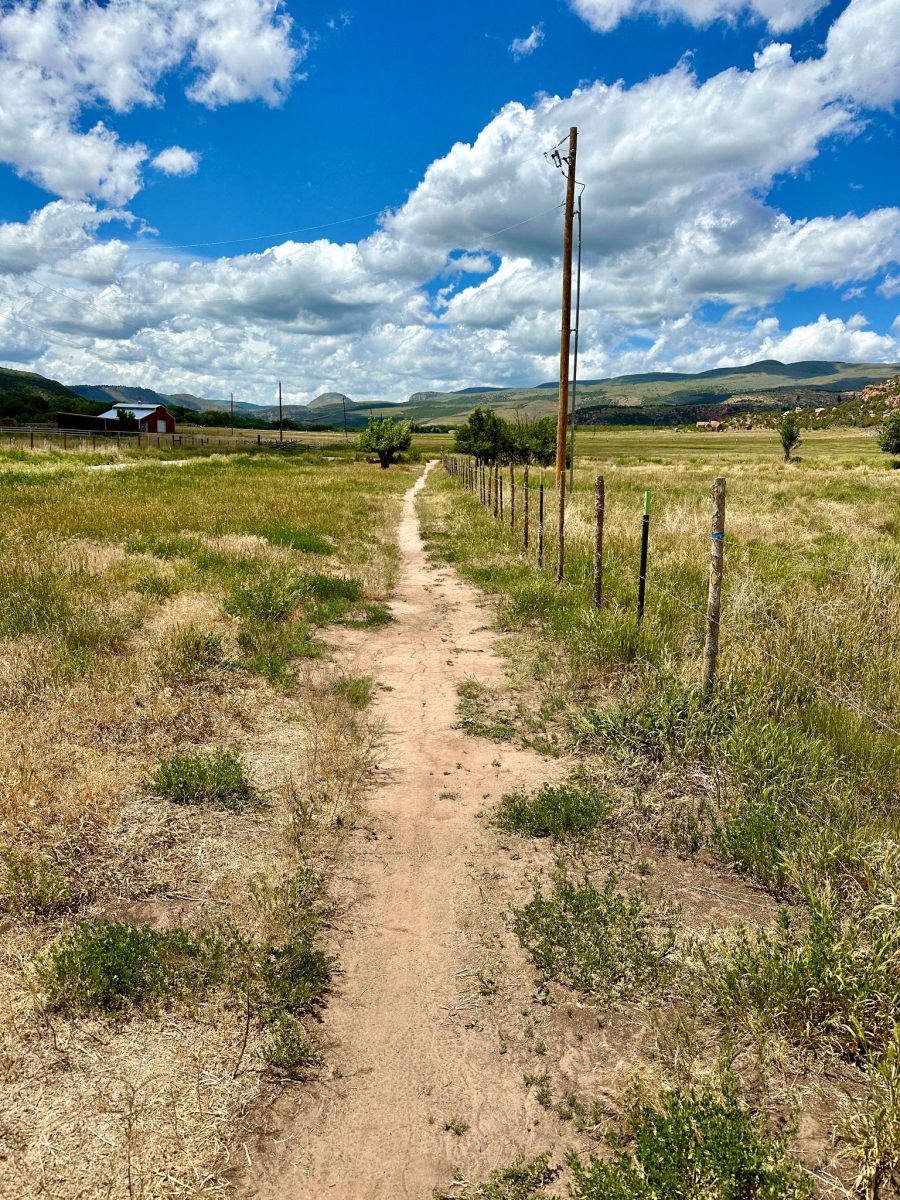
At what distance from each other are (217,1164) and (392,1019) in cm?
97

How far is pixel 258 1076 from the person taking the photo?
2953mm

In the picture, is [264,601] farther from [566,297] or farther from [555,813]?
→ [566,297]

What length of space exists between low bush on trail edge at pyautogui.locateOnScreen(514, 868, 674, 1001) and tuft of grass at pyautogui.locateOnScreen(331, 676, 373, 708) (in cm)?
358

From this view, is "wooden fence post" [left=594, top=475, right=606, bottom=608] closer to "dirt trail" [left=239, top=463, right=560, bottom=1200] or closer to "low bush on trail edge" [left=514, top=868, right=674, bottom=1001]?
"dirt trail" [left=239, top=463, right=560, bottom=1200]

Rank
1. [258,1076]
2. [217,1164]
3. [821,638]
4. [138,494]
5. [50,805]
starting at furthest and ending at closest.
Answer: [138,494] → [821,638] → [50,805] → [258,1076] → [217,1164]

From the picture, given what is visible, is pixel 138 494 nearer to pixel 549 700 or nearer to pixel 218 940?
pixel 549 700

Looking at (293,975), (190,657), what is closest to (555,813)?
(293,975)

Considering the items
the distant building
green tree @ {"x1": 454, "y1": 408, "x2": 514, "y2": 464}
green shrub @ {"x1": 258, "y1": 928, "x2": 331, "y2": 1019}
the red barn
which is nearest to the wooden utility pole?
green shrub @ {"x1": 258, "y1": 928, "x2": 331, "y2": 1019}

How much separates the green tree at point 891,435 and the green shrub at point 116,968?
242 feet

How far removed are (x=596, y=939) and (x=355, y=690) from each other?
4.33 m

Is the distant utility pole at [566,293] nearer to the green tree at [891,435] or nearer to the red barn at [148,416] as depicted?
the green tree at [891,435]

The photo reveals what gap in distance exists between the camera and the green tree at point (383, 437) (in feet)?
231

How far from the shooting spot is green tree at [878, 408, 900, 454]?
61844 millimetres

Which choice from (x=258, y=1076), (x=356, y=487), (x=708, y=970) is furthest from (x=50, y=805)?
(x=356, y=487)
